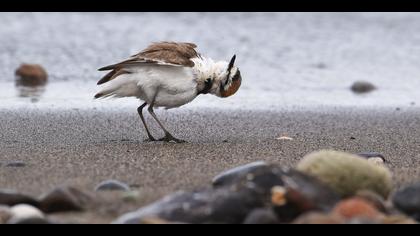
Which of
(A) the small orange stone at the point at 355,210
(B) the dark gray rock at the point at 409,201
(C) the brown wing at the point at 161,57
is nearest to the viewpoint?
(A) the small orange stone at the point at 355,210

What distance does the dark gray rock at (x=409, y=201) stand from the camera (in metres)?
4.80

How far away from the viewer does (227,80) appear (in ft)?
27.3

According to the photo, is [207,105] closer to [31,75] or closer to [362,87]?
[362,87]

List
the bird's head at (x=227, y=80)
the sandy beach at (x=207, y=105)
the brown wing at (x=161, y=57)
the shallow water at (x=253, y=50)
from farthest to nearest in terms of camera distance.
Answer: the shallow water at (x=253, y=50)
the bird's head at (x=227, y=80)
the brown wing at (x=161, y=57)
the sandy beach at (x=207, y=105)

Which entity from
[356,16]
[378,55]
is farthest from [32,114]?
[356,16]

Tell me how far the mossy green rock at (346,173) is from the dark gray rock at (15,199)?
64.0 inches

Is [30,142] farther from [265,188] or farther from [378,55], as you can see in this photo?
[378,55]

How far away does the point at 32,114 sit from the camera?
31.2 feet

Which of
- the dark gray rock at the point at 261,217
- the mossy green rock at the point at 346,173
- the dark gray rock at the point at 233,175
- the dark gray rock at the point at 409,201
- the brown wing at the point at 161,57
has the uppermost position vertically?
the brown wing at the point at 161,57

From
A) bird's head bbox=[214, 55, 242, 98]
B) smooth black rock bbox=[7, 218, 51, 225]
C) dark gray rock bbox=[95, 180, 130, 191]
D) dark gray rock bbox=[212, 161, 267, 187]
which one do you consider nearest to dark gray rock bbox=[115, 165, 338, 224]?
dark gray rock bbox=[212, 161, 267, 187]

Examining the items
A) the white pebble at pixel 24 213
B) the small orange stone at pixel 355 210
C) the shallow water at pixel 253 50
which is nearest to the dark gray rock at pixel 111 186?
the white pebble at pixel 24 213

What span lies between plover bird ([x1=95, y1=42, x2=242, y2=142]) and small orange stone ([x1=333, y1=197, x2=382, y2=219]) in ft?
11.7

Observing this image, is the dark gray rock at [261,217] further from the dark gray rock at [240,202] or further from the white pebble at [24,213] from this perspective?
the white pebble at [24,213]
